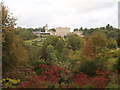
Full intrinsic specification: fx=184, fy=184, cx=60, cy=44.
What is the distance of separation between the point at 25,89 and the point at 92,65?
5246mm

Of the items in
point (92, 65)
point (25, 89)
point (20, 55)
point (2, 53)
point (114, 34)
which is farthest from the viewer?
point (114, 34)

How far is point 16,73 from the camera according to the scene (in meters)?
7.61

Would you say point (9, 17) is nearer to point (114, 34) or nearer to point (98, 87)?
point (98, 87)

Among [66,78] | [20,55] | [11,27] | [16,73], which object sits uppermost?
[11,27]

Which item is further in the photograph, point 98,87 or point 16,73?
point 16,73

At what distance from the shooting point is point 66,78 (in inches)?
362

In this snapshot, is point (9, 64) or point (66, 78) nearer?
point (9, 64)

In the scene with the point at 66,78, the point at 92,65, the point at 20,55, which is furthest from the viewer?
the point at 92,65

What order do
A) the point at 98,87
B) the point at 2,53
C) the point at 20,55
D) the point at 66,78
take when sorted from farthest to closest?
the point at 66,78 < the point at 20,55 < the point at 2,53 < the point at 98,87

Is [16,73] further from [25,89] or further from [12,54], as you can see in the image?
[25,89]

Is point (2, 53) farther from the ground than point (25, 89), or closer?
farther from the ground

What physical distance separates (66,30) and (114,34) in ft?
179

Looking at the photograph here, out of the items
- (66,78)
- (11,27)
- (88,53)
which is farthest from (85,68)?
(11,27)

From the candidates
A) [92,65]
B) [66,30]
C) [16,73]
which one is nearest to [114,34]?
[92,65]
